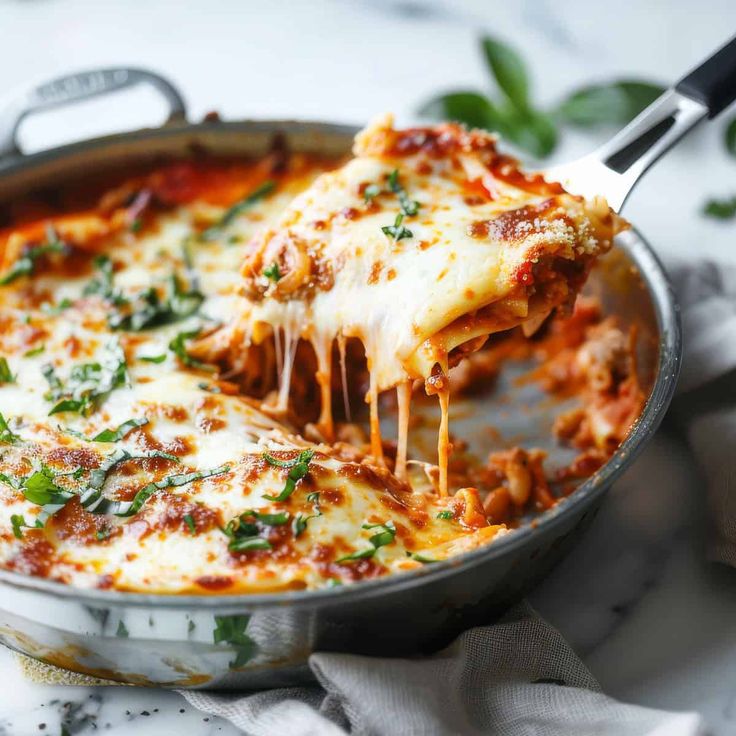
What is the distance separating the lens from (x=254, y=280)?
2889 millimetres

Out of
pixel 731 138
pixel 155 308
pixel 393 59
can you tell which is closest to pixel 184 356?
pixel 155 308

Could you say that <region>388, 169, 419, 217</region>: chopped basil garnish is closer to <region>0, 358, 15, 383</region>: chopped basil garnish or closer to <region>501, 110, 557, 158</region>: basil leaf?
<region>0, 358, 15, 383</region>: chopped basil garnish

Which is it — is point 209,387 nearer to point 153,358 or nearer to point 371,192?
point 153,358

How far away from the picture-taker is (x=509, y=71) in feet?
13.7

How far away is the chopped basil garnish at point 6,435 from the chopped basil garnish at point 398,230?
105 centimetres

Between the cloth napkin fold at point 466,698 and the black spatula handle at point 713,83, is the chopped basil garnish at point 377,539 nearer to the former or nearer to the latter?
the cloth napkin fold at point 466,698

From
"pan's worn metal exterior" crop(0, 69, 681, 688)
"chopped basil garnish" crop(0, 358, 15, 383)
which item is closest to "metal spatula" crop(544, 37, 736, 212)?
"pan's worn metal exterior" crop(0, 69, 681, 688)

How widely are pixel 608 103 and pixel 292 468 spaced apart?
235 cm

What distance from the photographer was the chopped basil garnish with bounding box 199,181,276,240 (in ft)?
11.3

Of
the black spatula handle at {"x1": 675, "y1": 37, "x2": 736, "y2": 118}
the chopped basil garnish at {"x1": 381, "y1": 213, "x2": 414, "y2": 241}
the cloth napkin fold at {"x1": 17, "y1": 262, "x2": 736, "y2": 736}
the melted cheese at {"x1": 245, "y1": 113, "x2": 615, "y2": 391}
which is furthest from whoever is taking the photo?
the black spatula handle at {"x1": 675, "y1": 37, "x2": 736, "y2": 118}

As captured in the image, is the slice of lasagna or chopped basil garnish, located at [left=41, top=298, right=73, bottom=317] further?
chopped basil garnish, located at [left=41, top=298, right=73, bottom=317]

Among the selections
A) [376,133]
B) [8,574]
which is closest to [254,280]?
[376,133]

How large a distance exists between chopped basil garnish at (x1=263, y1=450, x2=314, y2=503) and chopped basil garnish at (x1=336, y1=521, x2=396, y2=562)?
7.3 inches

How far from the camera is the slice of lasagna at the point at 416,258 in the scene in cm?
262
